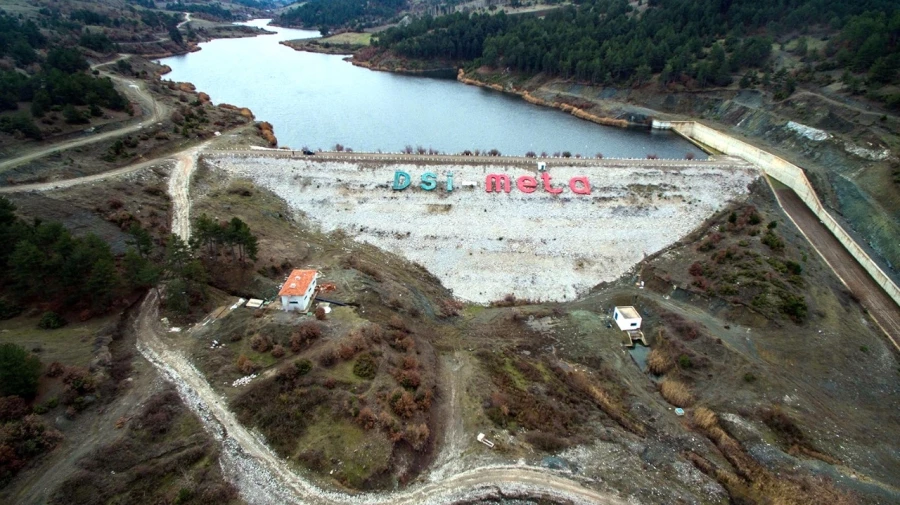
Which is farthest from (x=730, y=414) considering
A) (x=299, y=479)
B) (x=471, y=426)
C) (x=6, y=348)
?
(x=6, y=348)

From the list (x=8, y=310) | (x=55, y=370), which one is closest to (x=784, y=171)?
(x=55, y=370)

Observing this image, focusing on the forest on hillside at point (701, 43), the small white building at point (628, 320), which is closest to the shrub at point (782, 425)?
the small white building at point (628, 320)

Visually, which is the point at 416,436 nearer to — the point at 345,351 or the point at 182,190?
the point at 345,351

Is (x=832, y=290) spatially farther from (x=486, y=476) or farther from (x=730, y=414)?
(x=486, y=476)

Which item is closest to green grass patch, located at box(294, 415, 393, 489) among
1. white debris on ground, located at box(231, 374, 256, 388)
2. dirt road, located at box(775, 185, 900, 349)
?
white debris on ground, located at box(231, 374, 256, 388)

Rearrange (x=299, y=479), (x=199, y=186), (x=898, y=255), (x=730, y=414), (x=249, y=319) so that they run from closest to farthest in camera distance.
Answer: (x=299, y=479)
(x=730, y=414)
(x=249, y=319)
(x=898, y=255)
(x=199, y=186)

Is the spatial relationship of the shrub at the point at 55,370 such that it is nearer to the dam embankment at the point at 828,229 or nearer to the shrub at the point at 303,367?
the shrub at the point at 303,367
